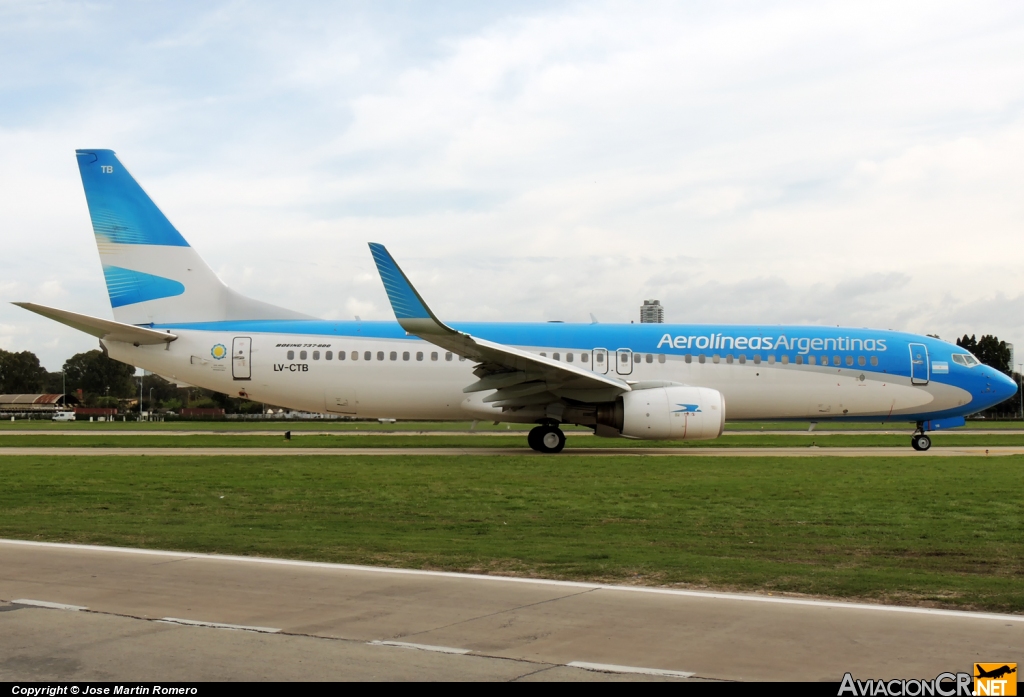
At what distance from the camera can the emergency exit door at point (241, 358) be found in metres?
24.4

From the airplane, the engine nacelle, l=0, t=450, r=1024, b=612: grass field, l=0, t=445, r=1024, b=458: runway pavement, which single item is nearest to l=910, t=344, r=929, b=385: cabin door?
the airplane

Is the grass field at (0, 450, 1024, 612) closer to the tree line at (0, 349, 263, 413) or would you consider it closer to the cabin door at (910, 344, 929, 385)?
the cabin door at (910, 344, 929, 385)

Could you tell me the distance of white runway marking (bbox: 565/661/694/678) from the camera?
4812 millimetres

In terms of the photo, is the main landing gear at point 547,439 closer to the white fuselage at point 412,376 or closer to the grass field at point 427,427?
the white fuselage at point 412,376

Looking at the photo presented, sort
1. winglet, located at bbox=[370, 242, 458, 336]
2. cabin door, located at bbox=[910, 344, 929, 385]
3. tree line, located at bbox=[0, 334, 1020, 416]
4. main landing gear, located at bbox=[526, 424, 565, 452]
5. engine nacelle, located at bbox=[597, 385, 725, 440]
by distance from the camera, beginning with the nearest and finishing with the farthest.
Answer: winglet, located at bbox=[370, 242, 458, 336]
engine nacelle, located at bbox=[597, 385, 725, 440]
main landing gear, located at bbox=[526, 424, 565, 452]
cabin door, located at bbox=[910, 344, 929, 385]
tree line, located at bbox=[0, 334, 1020, 416]

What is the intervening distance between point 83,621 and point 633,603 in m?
3.59

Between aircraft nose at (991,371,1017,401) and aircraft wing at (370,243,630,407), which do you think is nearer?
aircraft wing at (370,243,630,407)

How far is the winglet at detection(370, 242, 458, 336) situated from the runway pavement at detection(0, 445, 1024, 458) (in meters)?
3.70

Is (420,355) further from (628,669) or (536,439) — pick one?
(628,669)

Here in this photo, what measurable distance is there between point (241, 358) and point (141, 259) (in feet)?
12.3

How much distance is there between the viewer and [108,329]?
23.3 m

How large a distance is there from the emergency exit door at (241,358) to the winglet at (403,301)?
5832 millimetres

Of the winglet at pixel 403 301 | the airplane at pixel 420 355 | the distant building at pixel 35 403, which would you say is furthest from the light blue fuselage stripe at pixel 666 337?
the distant building at pixel 35 403

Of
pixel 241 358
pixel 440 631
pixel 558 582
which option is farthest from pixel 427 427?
pixel 440 631
